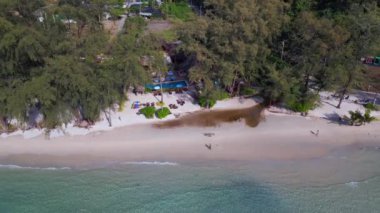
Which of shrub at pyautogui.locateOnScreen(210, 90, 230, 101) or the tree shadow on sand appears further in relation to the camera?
shrub at pyautogui.locateOnScreen(210, 90, 230, 101)

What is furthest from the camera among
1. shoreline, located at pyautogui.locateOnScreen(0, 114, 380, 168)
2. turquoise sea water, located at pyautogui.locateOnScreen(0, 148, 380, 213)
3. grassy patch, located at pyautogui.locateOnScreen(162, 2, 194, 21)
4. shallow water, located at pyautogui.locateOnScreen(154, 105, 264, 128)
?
grassy patch, located at pyautogui.locateOnScreen(162, 2, 194, 21)

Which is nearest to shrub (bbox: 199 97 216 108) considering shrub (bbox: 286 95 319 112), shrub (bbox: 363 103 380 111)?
shrub (bbox: 286 95 319 112)

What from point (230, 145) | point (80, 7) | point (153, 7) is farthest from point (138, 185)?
point (153, 7)

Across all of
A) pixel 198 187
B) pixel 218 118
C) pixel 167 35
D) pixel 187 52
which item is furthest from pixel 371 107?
pixel 167 35

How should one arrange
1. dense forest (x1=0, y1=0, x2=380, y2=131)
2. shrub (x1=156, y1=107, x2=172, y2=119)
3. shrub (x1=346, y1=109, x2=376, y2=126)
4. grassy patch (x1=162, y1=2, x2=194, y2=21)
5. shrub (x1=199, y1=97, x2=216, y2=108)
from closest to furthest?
1. dense forest (x1=0, y1=0, x2=380, y2=131)
2. shrub (x1=346, y1=109, x2=376, y2=126)
3. shrub (x1=156, y1=107, x2=172, y2=119)
4. shrub (x1=199, y1=97, x2=216, y2=108)
5. grassy patch (x1=162, y1=2, x2=194, y2=21)

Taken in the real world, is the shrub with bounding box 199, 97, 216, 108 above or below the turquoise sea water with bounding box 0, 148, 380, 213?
above

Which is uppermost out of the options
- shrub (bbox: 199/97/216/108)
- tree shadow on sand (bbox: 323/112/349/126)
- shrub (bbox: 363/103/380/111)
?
shrub (bbox: 199/97/216/108)

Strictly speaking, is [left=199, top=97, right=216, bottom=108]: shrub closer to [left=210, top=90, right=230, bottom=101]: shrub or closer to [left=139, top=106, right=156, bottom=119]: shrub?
[left=210, top=90, right=230, bottom=101]: shrub
